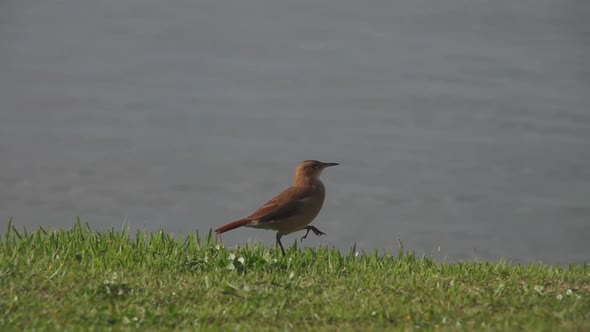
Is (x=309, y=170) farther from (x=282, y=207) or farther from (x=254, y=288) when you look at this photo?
(x=254, y=288)

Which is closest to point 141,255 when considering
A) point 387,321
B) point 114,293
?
point 114,293

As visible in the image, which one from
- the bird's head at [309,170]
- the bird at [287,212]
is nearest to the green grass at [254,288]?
the bird at [287,212]

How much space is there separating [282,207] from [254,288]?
1928mm

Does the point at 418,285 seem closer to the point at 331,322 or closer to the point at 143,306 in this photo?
the point at 331,322

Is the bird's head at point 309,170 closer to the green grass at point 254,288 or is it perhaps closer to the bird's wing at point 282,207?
the bird's wing at point 282,207

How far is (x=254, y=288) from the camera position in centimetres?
805

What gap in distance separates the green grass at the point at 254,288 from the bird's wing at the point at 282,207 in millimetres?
459

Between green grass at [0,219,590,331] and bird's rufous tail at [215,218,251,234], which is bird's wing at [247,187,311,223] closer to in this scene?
bird's rufous tail at [215,218,251,234]

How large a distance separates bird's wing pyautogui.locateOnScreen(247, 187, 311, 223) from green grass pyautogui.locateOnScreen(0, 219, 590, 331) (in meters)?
0.46

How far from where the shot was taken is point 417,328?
720 cm

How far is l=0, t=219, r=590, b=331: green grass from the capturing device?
7.26 metres

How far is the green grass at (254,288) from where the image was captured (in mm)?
7258

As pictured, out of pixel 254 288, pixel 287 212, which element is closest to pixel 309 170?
pixel 287 212

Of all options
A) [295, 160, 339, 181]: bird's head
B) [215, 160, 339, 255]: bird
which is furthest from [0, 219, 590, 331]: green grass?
[295, 160, 339, 181]: bird's head
